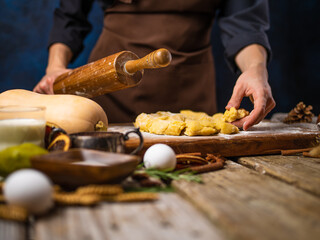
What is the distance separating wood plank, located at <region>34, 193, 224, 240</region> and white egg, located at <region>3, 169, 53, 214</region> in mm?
31

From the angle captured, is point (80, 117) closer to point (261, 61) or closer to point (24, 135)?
point (24, 135)

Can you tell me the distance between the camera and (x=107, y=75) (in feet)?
5.12

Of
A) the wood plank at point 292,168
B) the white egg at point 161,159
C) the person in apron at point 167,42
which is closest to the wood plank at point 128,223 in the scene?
the white egg at point 161,159

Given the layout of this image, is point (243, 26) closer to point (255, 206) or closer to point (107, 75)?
point (107, 75)

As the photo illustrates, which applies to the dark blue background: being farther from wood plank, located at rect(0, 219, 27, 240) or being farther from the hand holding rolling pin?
wood plank, located at rect(0, 219, 27, 240)

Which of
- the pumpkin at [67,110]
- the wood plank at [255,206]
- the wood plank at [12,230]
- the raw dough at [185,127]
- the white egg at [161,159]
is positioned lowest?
the wood plank at [255,206]

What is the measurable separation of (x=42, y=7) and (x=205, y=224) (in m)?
3.41

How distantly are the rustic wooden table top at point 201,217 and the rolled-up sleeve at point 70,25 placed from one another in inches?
67.4

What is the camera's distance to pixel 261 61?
183cm

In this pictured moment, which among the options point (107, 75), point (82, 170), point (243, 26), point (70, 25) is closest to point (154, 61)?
point (107, 75)

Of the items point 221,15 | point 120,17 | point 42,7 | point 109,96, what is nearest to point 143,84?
point 109,96

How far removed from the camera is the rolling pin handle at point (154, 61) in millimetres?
1302

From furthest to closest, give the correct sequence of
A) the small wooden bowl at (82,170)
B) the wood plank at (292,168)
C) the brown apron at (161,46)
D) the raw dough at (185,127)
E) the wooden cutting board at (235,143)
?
the brown apron at (161,46) → the raw dough at (185,127) → the wooden cutting board at (235,143) → the wood plank at (292,168) → the small wooden bowl at (82,170)

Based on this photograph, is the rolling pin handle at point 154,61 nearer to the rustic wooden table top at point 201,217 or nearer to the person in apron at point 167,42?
the rustic wooden table top at point 201,217
